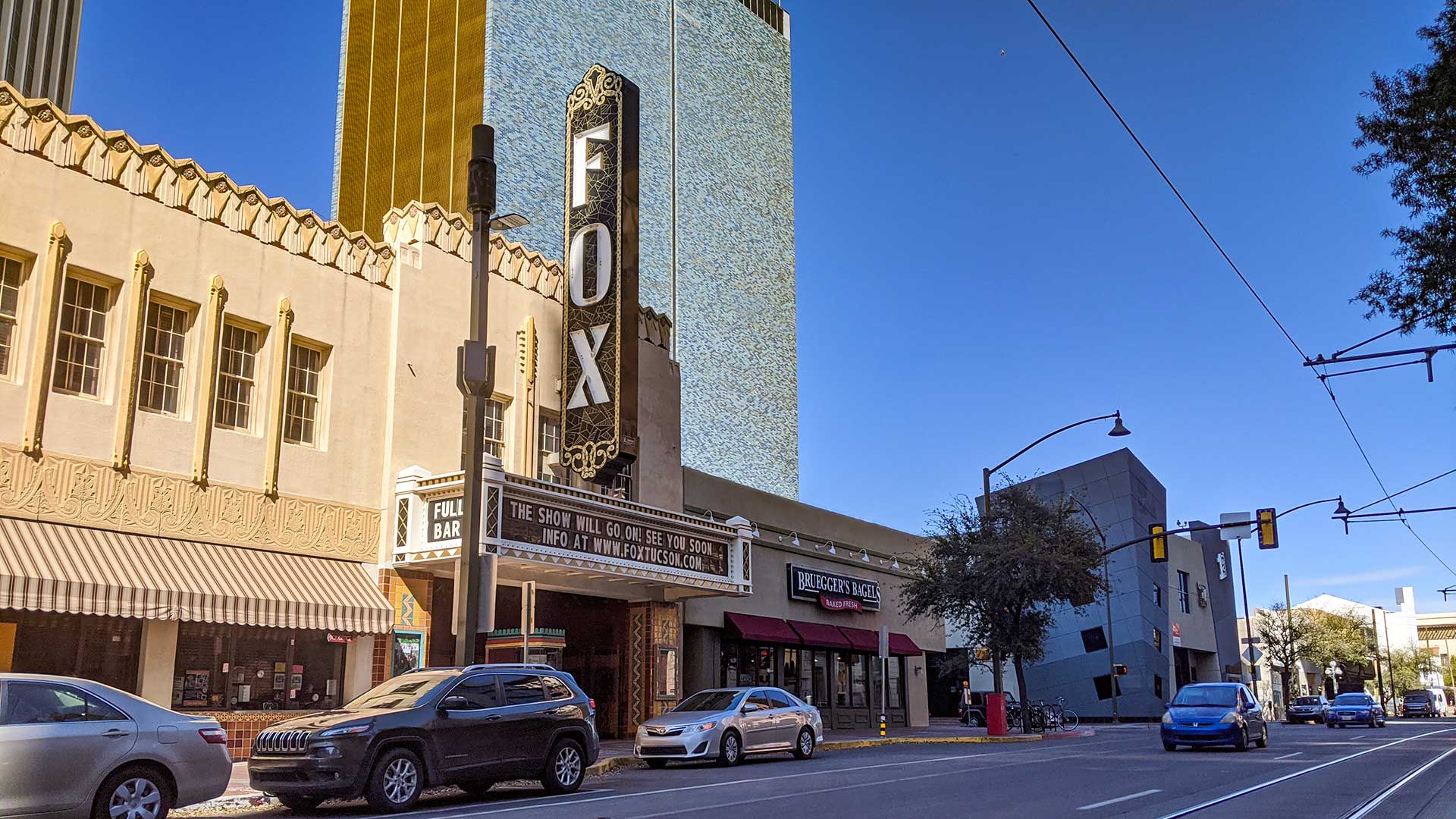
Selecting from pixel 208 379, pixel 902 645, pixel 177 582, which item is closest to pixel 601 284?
pixel 208 379

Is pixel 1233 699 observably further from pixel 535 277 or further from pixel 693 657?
pixel 535 277

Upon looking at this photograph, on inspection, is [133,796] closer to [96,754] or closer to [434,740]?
[96,754]

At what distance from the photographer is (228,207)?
65.6ft

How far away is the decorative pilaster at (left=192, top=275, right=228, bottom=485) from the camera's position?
62.1ft

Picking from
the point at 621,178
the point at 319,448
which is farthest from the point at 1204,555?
the point at 319,448

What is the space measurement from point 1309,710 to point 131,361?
2099 inches

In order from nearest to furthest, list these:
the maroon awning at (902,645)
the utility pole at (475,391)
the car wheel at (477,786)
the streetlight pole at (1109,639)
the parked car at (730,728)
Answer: the car wheel at (477,786) → the utility pole at (475,391) → the parked car at (730,728) → the maroon awning at (902,645) → the streetlight pole at (1109,639)

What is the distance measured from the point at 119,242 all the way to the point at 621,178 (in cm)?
1023

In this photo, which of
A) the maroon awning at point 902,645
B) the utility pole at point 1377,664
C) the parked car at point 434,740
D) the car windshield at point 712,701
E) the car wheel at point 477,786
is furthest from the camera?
the utility pole at point 1377,664

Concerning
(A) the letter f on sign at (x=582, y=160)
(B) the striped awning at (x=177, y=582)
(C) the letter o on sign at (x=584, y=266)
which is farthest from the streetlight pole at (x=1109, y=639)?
(B) the striped awning at (x=177, y=582)

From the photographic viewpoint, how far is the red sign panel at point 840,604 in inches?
1367

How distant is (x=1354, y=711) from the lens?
154ft

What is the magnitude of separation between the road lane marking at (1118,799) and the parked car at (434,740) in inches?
255

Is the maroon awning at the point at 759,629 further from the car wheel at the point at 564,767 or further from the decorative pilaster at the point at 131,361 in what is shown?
the decorative pilaster at the point at 131,361
